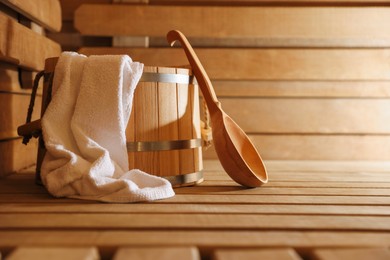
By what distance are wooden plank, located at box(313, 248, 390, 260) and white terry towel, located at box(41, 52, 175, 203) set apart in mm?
610

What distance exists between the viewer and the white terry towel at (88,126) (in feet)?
4.63

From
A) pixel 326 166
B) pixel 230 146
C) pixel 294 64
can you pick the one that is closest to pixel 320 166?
pixel 326 166

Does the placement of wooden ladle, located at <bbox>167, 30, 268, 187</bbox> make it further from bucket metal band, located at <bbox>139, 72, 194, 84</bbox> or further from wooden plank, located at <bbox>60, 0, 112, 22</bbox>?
wooden plank, located at <bbox>60, 0, 112, 22</bbox>

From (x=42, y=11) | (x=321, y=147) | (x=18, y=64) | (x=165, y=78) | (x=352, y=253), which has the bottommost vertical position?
(x=352, y=253)

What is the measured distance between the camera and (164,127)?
1594 millimetres

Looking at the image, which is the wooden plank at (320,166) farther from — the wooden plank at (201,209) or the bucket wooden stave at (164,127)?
the wooden plank at (201,209)

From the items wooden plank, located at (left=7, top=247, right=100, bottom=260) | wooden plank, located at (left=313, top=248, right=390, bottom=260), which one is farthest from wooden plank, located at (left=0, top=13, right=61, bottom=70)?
wooden plank, located at (left=313, top=248, right=390, bottom=260)

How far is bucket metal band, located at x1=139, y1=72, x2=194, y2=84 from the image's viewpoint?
1.56 metres

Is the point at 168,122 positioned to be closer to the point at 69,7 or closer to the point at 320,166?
the point at 320,166

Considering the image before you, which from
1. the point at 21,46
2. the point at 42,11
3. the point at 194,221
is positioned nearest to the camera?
the point at 194,221

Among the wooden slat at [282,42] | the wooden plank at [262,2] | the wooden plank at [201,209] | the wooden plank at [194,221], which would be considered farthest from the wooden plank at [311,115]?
the wooden plank at [194,221]

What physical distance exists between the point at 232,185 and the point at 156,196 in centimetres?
43

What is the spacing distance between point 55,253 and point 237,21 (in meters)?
2.03

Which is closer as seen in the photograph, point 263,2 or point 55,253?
point 55,253
